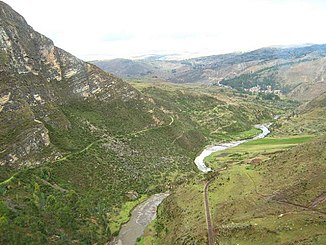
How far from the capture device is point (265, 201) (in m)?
80.2

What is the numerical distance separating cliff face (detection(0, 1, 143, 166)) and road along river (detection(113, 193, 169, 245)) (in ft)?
92.2

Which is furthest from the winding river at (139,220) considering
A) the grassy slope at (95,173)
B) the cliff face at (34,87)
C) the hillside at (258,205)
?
the cliff face at (34,87)

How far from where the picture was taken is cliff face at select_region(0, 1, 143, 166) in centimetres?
10519

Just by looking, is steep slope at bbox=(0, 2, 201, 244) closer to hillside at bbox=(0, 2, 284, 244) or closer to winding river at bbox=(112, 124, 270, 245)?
hillside at bbox=(0, 2, 284, 244)

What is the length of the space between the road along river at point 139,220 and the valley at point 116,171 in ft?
1.00

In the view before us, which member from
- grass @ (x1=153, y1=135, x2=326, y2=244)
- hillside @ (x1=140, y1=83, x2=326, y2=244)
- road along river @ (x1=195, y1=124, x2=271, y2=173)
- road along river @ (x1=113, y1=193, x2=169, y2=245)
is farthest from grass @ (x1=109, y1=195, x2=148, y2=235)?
road along river @ (x1=195, y1=124, x2=271, y2=173)

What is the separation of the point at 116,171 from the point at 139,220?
24.1 metres

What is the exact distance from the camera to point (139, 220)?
97.1 metres

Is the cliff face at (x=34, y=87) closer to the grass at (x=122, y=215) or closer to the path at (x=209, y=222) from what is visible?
the grass at (x=122, y=215)

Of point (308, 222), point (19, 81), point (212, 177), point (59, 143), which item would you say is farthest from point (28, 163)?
point (308, 222)

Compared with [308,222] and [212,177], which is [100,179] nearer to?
[212,177]

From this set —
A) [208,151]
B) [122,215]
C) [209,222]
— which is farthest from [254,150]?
[209,222]

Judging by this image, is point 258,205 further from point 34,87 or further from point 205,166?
point 34,87

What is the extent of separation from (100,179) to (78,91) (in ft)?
152
